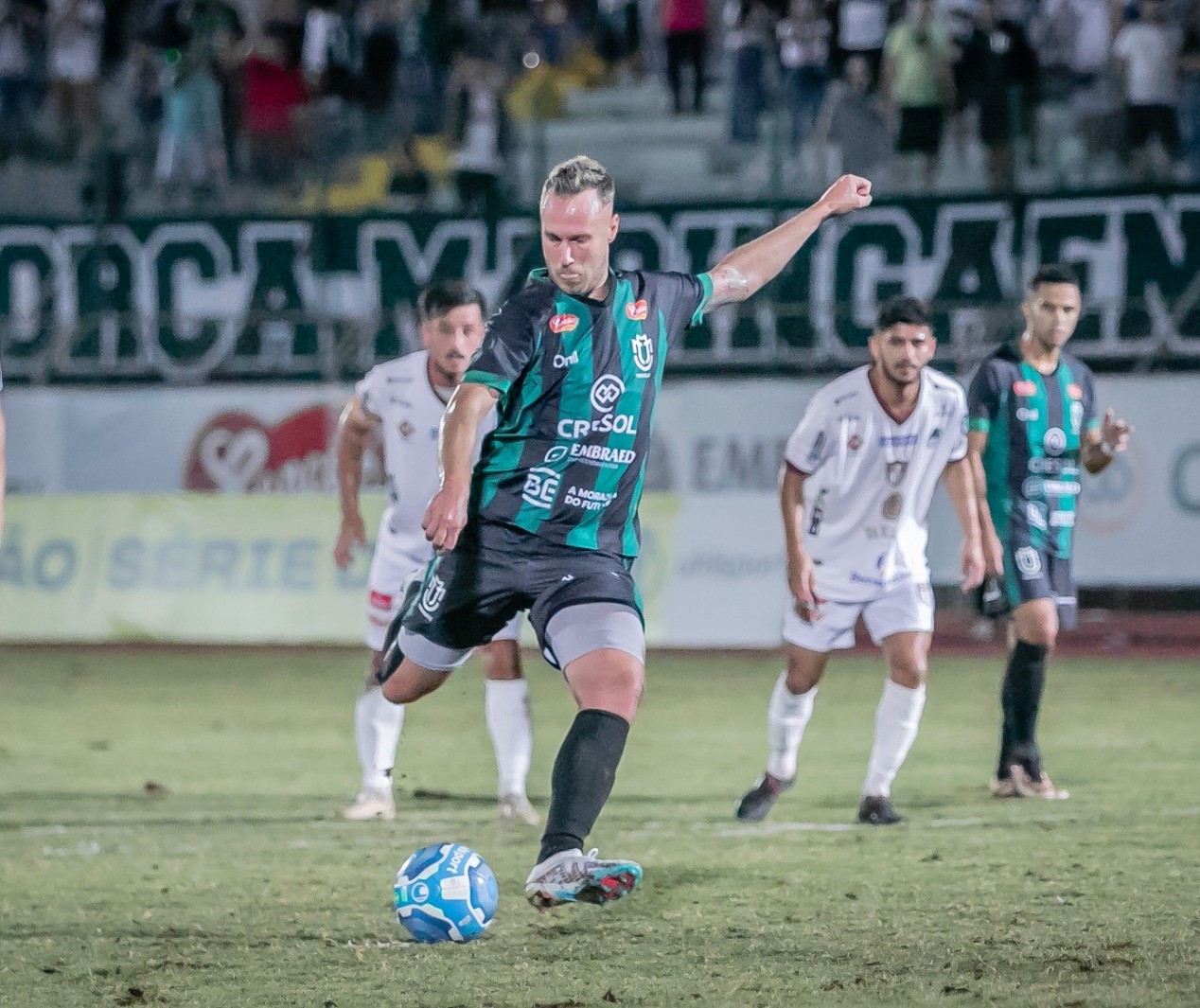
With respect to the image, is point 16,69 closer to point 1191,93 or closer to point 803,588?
point 1191,93

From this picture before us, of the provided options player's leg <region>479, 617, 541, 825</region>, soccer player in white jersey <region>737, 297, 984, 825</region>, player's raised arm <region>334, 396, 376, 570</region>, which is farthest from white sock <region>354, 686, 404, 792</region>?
soccer player in white jersey <region>737, 297, 984, 825</region>

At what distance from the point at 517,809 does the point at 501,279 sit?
8.76 m

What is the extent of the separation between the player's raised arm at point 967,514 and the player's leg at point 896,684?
0.21m

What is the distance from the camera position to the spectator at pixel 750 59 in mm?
17344

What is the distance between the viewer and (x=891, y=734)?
7.98 meters

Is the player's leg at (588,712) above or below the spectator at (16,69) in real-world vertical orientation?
below

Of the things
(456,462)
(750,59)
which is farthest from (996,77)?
(456,462)

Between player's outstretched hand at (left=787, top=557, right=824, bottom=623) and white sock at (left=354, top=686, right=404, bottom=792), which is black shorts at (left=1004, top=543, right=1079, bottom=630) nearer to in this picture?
player's outstretched hand at (left=787, top=557, right=824, bottom=623)

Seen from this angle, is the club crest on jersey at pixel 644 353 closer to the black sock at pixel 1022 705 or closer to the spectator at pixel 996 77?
the black sock at pixel 1022 705

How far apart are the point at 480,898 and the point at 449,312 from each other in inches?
127

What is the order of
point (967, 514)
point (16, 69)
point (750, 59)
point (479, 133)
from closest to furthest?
point (967, 514) → point (479, 133) → point (750, 59) → point (16, 69)

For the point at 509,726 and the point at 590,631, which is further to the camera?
the point at 509,726

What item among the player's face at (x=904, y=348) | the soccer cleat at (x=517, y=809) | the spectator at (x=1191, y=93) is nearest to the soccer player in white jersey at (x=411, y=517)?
the soccer cleat at (x=517, y=809)

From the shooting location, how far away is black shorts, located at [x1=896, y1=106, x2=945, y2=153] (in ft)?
53.1
